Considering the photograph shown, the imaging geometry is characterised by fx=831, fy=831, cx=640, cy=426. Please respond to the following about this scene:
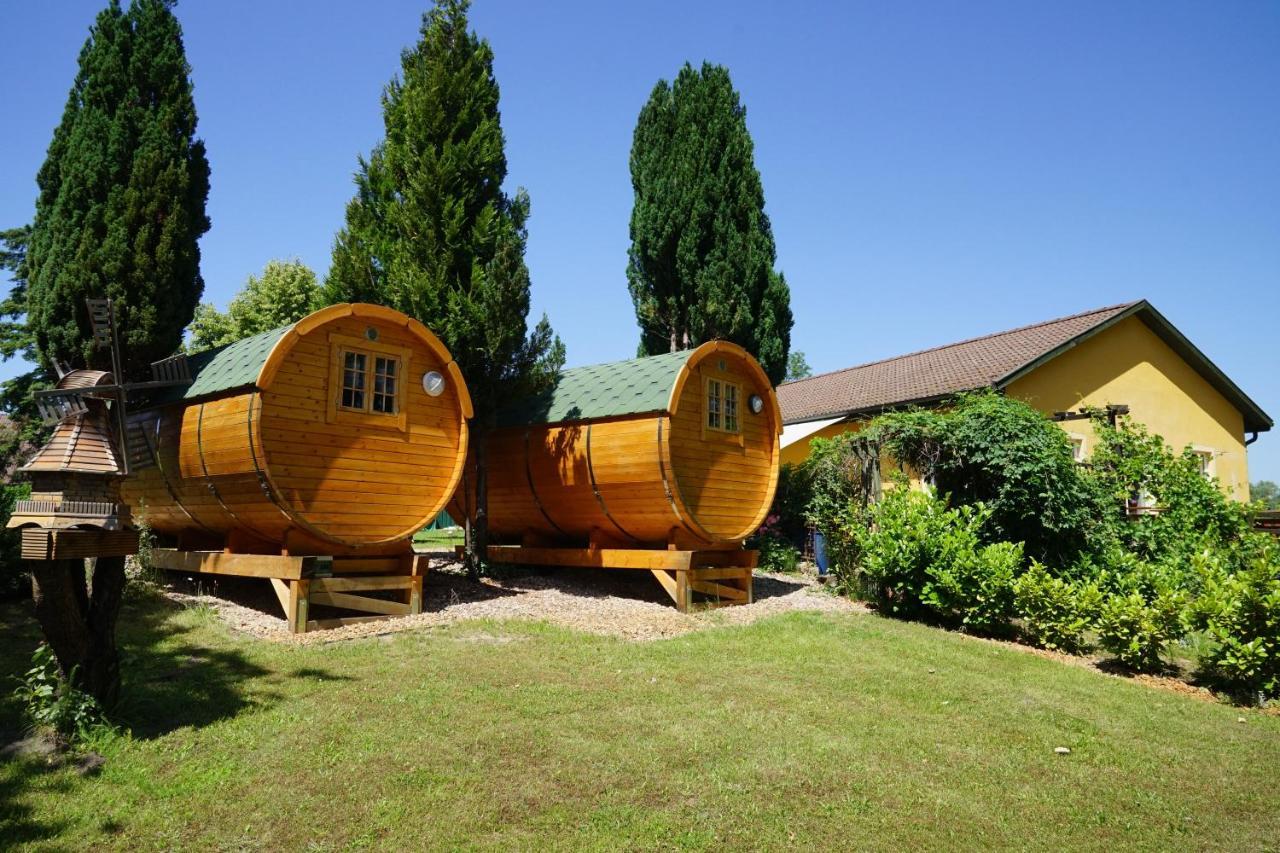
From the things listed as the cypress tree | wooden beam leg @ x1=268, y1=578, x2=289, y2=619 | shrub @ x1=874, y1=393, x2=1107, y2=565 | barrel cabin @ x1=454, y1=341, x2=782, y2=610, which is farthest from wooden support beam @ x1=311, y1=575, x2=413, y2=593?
shrub @ x1=874, y1=393, x2=1107, y2=565

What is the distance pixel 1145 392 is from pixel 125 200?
913 inches

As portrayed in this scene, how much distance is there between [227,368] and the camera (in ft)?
36.2

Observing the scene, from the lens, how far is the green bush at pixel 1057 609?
33.9 feet

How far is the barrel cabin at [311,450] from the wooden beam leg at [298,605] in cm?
3

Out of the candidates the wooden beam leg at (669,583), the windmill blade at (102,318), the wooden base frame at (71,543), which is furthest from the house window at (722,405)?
the wooden base frame at (71,543)

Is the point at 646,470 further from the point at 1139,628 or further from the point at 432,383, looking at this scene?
the point at 1139,628

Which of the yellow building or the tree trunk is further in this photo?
the yellow building

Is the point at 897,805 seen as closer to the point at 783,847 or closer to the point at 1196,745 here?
the point at 783,847

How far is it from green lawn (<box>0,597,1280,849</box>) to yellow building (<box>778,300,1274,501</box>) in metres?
10.6

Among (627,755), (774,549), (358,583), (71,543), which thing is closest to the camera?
(71,543)

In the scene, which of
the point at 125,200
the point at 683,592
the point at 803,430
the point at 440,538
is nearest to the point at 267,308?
the point at 440,538

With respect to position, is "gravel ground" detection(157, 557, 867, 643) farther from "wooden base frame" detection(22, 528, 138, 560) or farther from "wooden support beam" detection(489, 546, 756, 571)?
"wooden base frame" detection(22, 528, 138, 560)

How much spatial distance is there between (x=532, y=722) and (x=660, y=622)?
484 cm

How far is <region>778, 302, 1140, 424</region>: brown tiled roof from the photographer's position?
61.7 ft
